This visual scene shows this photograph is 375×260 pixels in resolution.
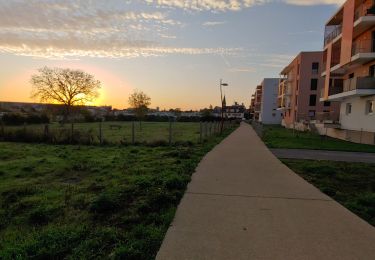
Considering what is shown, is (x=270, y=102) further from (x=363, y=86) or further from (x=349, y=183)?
(x=349, y=183)

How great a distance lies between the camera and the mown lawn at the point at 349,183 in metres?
6.17

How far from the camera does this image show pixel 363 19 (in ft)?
74.5

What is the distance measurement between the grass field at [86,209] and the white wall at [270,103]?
8343cm

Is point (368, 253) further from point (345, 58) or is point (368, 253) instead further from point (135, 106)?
point (135, 106)

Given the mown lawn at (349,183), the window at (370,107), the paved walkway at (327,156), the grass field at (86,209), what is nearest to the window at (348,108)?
the window at (370,107)

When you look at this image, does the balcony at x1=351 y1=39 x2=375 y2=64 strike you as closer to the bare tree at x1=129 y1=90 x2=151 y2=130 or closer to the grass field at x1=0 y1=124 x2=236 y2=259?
the grass field at x1=0 y1=124 x2=236 y2=259

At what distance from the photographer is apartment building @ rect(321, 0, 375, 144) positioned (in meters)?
23.0

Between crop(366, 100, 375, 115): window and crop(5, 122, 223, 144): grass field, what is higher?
crop(366, 100, 375, 115): window

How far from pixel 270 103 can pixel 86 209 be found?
294ft

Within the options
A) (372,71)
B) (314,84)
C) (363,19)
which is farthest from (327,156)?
(314,84)

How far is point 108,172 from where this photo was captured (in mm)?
9133

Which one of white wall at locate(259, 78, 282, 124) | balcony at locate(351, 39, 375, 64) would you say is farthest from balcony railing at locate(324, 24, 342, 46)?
white wall at locate(259, 78, 282, 124)

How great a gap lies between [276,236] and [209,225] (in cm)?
100

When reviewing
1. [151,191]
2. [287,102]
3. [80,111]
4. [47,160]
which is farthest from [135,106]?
[151,191]
